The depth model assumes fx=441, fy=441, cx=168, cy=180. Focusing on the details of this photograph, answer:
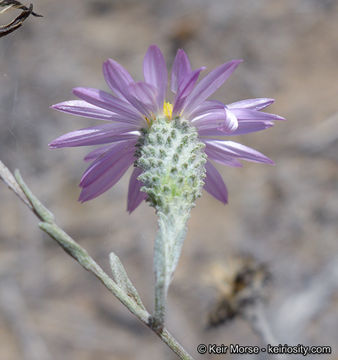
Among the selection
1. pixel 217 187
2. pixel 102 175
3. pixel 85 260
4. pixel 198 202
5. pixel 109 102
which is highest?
pixel 198 202

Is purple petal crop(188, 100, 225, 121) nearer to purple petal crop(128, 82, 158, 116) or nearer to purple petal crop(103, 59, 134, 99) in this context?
purple petal crop(128, 82, 158, 116)

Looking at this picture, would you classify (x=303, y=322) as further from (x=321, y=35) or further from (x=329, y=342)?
(x=321, y=35)

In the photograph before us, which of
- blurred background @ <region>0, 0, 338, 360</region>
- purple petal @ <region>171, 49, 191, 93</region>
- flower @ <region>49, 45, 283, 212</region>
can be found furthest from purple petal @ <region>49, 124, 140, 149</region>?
blurred background @ <region>0, 0, 338, 360</region>

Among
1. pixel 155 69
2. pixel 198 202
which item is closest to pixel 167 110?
pixel 155 69

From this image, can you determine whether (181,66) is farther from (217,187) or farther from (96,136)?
(217,187)

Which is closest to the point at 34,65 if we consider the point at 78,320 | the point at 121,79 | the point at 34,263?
the point at 34,263

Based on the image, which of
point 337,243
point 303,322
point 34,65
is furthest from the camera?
point 34,65

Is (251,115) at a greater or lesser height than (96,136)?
lesser
